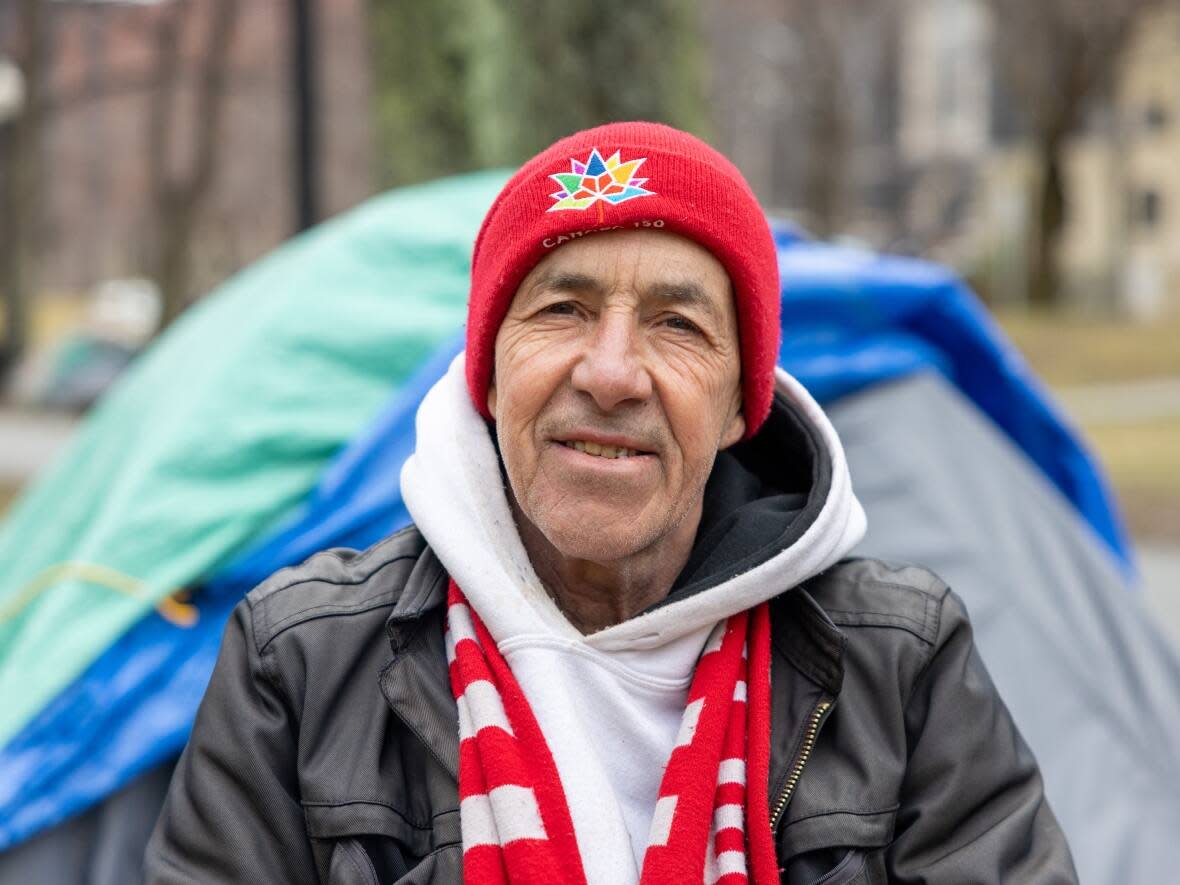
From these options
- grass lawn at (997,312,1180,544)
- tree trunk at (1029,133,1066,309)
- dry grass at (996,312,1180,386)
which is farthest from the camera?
tree trunk at (1029,133,1066,309)

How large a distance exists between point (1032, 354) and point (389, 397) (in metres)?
18.2

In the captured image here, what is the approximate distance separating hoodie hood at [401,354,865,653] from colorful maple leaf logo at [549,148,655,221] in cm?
41

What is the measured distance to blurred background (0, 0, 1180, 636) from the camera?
5848mm

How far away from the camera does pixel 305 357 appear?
3426mm

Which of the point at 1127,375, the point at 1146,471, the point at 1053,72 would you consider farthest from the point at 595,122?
the point at 1053,72

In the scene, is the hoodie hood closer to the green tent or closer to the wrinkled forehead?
the wrinkled forehead

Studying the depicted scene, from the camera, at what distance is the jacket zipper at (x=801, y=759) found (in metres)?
1.96

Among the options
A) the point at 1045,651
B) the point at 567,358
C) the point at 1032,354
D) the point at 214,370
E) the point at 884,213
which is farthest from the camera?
the point at 884,213

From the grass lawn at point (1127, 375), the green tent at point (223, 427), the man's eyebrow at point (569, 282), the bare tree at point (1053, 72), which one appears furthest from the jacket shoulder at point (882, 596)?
the bare tree at point (1053, 72)

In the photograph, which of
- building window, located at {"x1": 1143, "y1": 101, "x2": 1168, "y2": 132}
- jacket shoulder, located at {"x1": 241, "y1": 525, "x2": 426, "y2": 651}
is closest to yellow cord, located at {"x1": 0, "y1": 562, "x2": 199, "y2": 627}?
jacket shoulder, located at {"x1": 241, "y1": 525, "x2": 426, "y2": 651}

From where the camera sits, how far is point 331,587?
6.86ft

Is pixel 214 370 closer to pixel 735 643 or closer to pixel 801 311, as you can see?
pixel 801 311

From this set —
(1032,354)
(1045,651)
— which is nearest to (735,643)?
(1045,651)

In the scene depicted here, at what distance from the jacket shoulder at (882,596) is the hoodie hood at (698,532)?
0.06m
